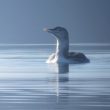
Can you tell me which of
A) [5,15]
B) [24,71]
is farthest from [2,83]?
[5,15]

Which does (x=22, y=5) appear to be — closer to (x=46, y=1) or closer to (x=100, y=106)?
(x=46, y=1)

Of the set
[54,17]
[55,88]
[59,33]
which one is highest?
[54,17]

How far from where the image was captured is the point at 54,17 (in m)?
59.2

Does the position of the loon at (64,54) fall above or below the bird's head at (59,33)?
below

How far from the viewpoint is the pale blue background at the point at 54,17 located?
56781 millimetres

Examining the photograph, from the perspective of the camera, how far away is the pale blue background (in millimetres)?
56781

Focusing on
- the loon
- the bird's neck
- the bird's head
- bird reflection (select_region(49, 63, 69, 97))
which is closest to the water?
bird reflection (select_region(49, 63, 69, 97))

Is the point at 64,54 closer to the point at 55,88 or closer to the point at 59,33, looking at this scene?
the point at 59,33

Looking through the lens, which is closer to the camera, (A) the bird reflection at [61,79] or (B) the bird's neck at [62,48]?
(A) the bird reflection at [61,79]

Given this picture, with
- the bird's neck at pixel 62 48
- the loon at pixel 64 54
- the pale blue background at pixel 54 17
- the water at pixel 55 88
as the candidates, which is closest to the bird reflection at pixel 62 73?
the water at pixel 55 88

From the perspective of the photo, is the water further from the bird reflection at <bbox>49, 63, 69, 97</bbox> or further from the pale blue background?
the pale blue background

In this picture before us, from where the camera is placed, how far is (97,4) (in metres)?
61.0

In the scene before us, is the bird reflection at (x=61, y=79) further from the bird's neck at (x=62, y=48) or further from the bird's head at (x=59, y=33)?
the bird's head at (x=59, y=33)

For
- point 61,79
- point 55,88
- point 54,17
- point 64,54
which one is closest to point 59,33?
point 64,54
